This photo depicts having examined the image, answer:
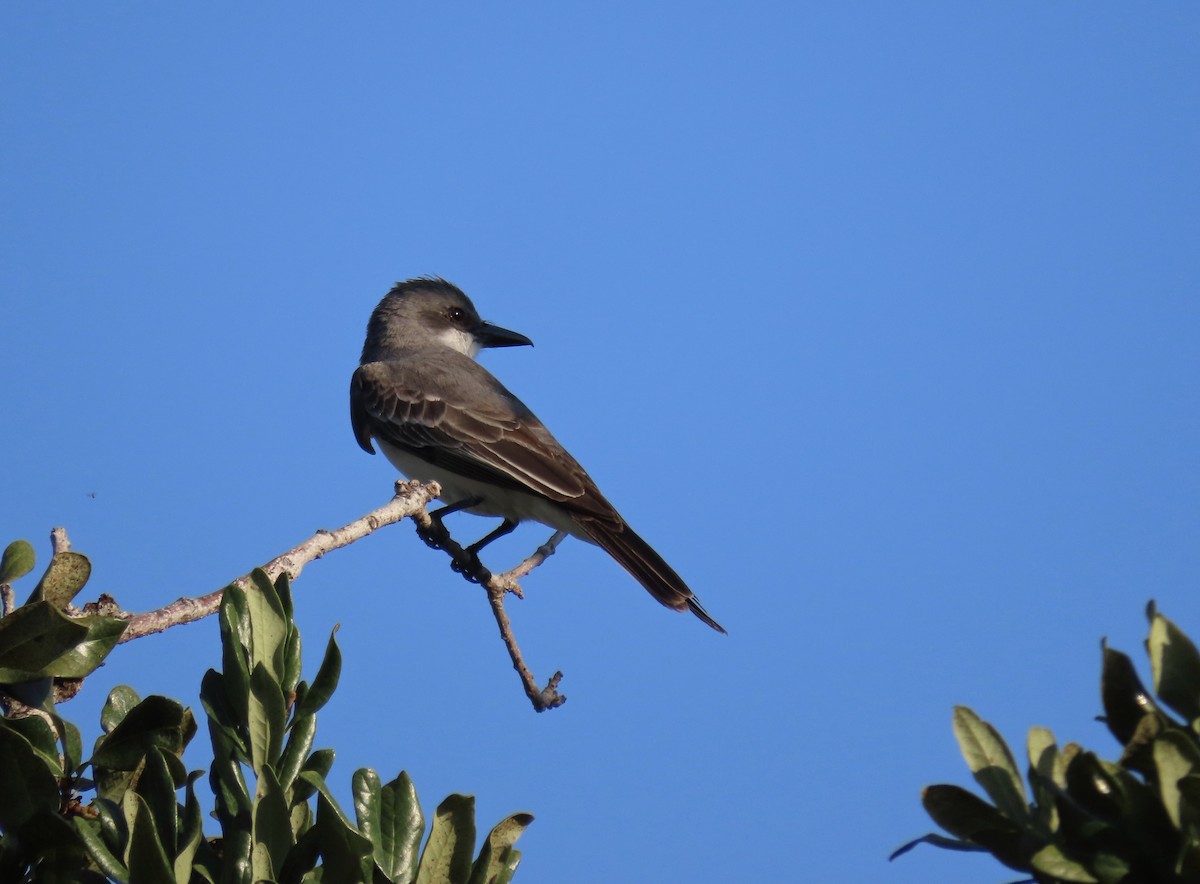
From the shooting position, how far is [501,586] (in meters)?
6.63

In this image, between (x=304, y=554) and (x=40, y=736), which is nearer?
(x=40, y=736)

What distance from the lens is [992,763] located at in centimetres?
184

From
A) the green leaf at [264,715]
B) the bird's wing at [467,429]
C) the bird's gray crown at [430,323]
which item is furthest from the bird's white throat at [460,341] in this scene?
the green leaf at [264,715]

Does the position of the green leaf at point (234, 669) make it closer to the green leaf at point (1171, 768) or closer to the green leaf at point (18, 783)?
the green leaf at point (18, 783)

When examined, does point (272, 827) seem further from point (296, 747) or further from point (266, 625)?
point (266, 625)

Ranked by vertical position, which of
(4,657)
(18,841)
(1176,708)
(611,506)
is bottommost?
(18,841)

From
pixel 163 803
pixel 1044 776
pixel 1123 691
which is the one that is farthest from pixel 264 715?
pixel 1123 691

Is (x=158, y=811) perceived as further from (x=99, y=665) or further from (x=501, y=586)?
(x=501, y=586)

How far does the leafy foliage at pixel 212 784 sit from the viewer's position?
2.11m

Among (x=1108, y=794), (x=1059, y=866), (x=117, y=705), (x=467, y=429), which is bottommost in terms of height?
(x=1059, y=866)

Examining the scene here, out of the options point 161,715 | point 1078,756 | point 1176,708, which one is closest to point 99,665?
point 161,715

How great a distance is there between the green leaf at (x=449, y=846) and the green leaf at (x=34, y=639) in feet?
2.46

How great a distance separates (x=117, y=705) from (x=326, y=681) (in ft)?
1.42

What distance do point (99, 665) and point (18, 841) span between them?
1.22 feet
